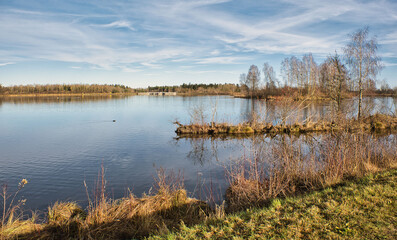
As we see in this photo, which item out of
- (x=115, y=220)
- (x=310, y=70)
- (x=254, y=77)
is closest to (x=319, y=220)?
(x=115, y=220)

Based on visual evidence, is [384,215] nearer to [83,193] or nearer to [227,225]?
[227,225]

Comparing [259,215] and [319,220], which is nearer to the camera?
[319,220]

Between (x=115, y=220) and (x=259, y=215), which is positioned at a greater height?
(x=259, y=215)

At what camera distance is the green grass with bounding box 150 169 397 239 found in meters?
4.52

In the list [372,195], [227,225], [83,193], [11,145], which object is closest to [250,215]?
[227,225]

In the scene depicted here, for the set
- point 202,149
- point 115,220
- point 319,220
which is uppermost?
point 319,220

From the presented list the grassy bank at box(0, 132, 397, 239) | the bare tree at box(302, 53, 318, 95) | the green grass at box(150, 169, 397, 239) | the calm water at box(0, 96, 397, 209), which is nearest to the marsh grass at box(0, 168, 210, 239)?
the grassy bank at box(0, 132, 397, 239)

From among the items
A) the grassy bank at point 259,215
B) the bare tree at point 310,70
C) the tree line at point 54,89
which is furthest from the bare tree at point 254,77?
the tree line at point 54,89

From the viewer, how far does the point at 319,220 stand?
4988 millimetres

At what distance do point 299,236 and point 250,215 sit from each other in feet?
4.25

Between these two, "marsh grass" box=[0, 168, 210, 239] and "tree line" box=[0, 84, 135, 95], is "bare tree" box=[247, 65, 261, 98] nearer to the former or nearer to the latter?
"marsh grass" box=[0, 168, 210, 239]

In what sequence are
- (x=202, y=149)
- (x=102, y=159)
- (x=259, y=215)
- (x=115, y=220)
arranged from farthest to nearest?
(x=202, y=149), (x=102, y=159), (x=115, y=220), (x=259, y=215)

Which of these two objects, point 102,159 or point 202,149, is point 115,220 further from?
point 202,149

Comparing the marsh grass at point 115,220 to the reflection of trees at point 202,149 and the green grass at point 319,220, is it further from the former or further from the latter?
the reflection of trees at point 202,149
